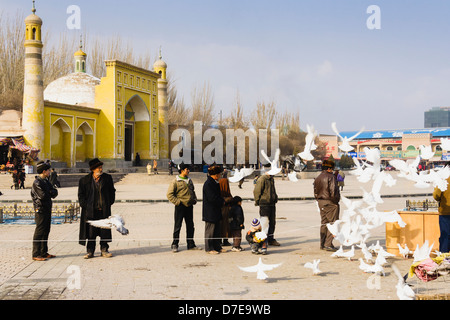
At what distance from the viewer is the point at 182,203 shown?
334 inches

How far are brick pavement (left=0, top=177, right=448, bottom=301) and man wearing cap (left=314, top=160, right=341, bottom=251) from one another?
262mm

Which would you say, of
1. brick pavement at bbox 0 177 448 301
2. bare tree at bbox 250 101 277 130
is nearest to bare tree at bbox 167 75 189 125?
bare tree at bbox 250 101 277 130

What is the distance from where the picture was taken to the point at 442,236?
711 centimetres

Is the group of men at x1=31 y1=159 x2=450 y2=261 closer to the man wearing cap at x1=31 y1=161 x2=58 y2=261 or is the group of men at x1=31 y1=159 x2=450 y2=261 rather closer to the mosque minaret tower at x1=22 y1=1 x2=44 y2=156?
the man wearing cap at x1=31 y1=161 x2=58 y2=261

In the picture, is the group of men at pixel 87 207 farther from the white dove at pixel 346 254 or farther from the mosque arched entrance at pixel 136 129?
the mosque arched entrance at pixel 136 129

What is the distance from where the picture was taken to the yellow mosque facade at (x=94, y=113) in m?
34.2

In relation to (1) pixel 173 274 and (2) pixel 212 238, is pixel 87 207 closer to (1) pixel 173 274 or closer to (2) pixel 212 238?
(2) pixel 212 238

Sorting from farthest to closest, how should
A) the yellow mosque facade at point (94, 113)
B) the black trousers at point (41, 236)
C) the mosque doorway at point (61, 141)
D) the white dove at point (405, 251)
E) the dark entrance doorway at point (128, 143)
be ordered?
the dark entrance doorway at point (128, 143)
the mosque doorway at point (61, 141)
the yellow mosque facade at point (94, 113)
the black trousers at point (41, 236)
the white dove at point (405, 251)

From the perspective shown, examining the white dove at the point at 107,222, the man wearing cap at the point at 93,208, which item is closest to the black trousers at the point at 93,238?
the man wearing cap at the point at 93,208

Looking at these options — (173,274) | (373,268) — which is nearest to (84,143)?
(173,274)

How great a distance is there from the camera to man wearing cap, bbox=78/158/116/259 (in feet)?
25.5

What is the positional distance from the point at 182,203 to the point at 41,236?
222 cm

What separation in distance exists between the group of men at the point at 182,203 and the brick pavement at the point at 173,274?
9.9 inches
